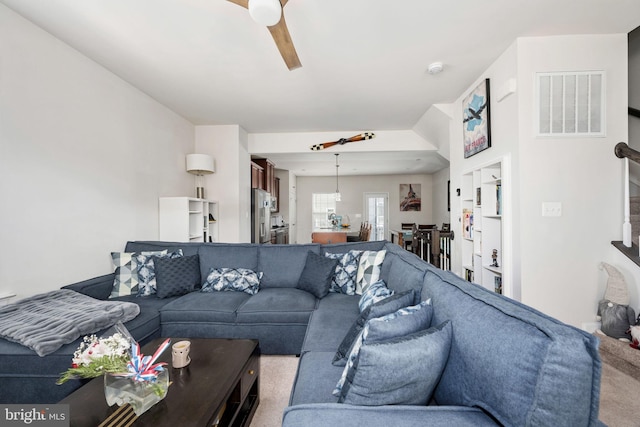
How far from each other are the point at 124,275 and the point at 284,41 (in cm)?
248

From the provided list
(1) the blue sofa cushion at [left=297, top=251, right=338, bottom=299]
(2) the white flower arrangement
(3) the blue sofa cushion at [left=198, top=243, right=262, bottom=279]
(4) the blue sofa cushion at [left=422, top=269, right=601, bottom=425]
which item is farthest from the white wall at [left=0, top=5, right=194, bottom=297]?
(4) the blue sofa cushion at [left=422, top=269, right=601, bottom=425]

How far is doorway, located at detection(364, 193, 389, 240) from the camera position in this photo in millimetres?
9242

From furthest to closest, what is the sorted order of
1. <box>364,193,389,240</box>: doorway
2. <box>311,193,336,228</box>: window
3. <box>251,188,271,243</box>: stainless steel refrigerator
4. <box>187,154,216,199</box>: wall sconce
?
<box>311,193,336,228</box>: window
<box>364,193,389,240</box>: doorway
<box>251,188,271,243</box>: stainless steel refrigerator
<box>187,154,216,199</box>: wall sconce

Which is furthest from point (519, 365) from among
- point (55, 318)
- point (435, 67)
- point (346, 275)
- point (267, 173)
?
point (267, 173)

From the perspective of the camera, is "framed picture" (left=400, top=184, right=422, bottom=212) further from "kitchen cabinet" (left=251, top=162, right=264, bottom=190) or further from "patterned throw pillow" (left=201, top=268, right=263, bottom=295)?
"patterned throw pillow" (left=201, top=268, right=263, bottom=295)

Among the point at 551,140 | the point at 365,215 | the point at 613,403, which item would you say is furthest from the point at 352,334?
the point at 365,215

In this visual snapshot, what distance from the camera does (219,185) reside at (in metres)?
4.52

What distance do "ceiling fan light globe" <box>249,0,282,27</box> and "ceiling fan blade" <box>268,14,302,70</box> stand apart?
5.7 inches

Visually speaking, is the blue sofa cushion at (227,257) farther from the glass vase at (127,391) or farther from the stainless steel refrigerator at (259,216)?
the stainless steel refrigerator at (259,216)

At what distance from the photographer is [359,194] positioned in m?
9.33

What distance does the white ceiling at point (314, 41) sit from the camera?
197 centimetres

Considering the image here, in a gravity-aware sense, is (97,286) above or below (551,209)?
below

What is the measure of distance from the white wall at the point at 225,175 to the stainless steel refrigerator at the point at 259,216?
0.72 metres

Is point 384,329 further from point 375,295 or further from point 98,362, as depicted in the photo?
point 98,362
